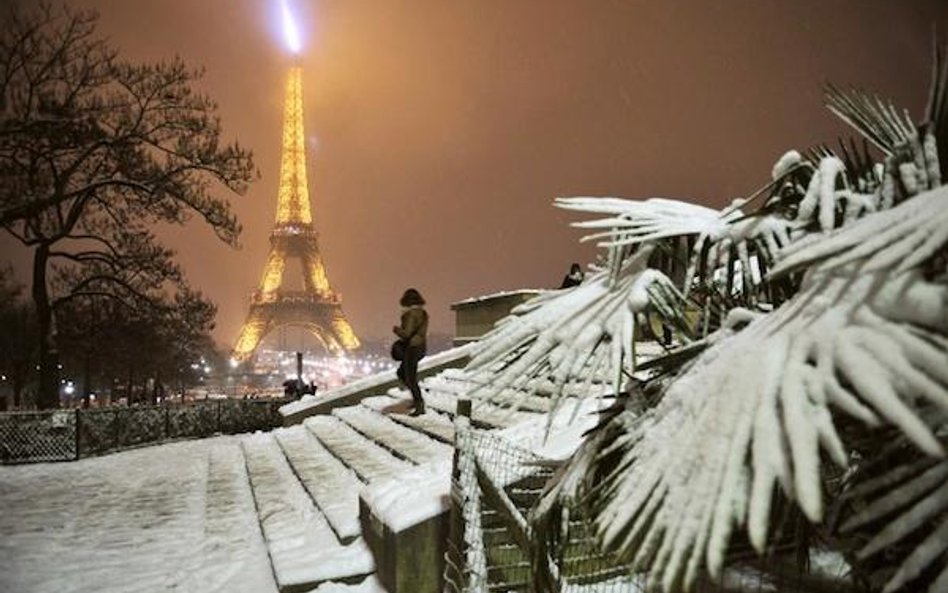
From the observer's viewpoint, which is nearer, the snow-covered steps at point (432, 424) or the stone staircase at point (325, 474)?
the stone staircase at point (325, 474)

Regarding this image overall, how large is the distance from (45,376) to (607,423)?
18.0 m

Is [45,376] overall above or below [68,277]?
below

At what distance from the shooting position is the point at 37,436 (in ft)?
41.5

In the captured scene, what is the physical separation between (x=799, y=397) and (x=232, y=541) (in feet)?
21.4

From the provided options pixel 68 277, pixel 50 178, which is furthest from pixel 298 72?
pixel 50 178

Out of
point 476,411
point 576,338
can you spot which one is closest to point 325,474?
point 476,411

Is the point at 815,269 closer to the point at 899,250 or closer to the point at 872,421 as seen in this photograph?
the point at 899,250

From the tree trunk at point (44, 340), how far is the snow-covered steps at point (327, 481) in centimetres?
833

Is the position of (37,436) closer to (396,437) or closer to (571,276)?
(396,437)

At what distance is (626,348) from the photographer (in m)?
1.71

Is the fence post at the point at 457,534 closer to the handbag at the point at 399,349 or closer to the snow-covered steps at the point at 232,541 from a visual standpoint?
the snow-covered steps at the point at 232,541

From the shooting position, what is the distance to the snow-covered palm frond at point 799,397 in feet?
3.12

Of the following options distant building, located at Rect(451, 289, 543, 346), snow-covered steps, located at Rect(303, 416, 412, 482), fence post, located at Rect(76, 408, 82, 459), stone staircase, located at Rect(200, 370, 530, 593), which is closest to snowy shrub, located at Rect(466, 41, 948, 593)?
stone staircase, located at Rect(200, 370, 530, 593)

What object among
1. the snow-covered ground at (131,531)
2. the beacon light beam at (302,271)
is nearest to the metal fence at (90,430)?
the snow-covered ground at (131,531)
